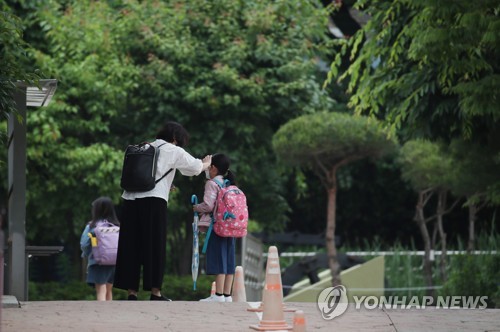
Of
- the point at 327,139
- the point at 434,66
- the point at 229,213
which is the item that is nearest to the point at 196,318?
the point at 229,213

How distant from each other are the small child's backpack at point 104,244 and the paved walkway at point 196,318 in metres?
2.56

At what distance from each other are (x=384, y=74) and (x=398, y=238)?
15273 millimetres

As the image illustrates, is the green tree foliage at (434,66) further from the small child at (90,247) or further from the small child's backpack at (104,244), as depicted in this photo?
the small child's backpack at (104,244)

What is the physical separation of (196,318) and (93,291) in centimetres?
1189

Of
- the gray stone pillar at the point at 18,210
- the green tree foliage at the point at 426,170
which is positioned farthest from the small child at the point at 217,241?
the green tree foliage at the point at 426,170

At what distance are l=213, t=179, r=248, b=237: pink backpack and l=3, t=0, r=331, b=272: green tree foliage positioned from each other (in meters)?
9.82

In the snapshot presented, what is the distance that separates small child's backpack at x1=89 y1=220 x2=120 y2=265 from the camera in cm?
1445

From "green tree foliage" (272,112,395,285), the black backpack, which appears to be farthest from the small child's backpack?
"green tree foliage" (272,112,395,285)

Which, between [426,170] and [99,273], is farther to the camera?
[426,170]

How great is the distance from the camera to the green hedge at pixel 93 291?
22234mm

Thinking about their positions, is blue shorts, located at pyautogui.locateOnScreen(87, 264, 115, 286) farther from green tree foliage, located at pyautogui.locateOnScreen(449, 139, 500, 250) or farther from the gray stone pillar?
green tree foliage, located at pyautogui.locateOnScreen(449, 139, 500, 250)

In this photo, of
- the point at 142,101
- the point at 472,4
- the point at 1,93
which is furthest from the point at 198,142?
the point at 1,93

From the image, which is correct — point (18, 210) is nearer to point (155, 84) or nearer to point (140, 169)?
point (140, 169)

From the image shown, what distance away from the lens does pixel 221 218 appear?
506 inches
